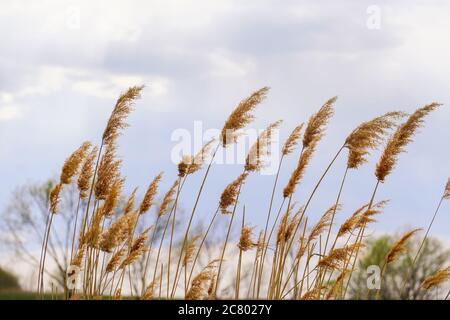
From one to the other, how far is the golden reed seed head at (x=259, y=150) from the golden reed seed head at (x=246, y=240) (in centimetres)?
46

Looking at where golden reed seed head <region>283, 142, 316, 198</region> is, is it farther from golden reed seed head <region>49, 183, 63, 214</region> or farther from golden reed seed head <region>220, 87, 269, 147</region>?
golden reed seed head <region>49, 183, 63, 214</region>

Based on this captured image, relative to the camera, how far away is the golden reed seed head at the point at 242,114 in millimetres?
5473

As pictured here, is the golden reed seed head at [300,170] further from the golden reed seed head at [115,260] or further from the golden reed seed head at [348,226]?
the golden reed seed head at [115,260]

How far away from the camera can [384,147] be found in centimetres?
569

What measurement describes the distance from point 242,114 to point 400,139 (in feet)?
3.99

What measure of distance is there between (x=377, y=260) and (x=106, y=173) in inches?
818

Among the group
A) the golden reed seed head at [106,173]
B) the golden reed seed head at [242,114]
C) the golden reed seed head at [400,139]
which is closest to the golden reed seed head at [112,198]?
the golden reed seed head at [106,173]

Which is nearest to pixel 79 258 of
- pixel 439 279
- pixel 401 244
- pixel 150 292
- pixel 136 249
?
pixel 136 249

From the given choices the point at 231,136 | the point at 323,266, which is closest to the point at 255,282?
the point at 323,266

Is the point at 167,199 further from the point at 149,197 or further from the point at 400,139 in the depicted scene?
the point at 400,139

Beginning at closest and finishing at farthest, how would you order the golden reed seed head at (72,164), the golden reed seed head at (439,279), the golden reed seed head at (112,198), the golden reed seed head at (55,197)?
1. the golden reed seed head at (439,279)
2. the golden reed seed head at (112,198)
3. the golden reed seed head at (72,164)
4. the golden reed seed head at (55,197)

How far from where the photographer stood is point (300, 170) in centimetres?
566

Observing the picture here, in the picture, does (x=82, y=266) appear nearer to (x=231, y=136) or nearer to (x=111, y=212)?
(x=111, y=212)
